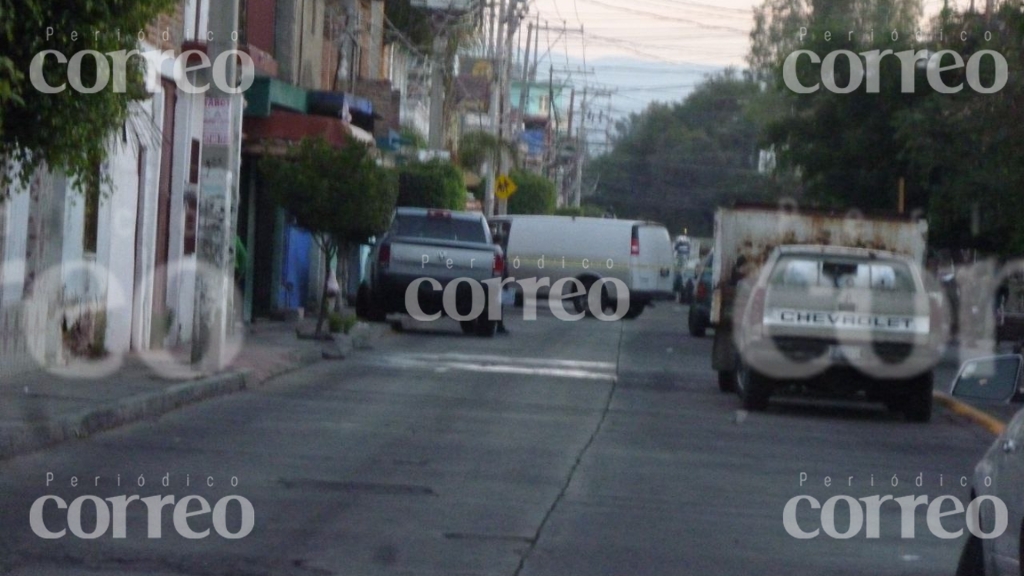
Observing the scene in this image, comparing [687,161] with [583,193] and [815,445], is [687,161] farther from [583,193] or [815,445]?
[815,445]

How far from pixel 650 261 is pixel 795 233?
1707 centimetres

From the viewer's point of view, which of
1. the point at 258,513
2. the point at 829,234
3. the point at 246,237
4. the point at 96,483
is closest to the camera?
the point at 258,513

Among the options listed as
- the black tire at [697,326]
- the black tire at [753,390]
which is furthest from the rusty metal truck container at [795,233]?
the black tire at [697,326]

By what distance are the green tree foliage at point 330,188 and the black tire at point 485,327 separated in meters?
4.35

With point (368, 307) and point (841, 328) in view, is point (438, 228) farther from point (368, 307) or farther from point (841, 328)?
point (841, 328)

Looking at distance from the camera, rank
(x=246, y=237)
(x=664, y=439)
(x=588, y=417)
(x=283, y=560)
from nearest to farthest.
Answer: (x=283, y=560) < (x=664, y=439) < (x=588, y=417) < (x=246, y=237)

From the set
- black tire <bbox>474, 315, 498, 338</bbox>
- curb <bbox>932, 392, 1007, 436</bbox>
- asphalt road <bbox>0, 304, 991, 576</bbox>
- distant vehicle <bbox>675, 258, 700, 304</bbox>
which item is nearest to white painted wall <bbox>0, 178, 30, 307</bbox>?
asphalt road <bbox>0, 304, 991, 576</bbox>

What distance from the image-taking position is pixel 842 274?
51.8 ft

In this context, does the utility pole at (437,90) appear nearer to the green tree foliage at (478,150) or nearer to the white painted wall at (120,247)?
the green tree foliage at (478,150)

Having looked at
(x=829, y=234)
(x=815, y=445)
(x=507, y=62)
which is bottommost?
(x=815, y=445)

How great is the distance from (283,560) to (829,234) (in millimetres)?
14537

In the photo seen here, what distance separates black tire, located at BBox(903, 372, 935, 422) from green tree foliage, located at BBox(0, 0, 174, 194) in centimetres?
889

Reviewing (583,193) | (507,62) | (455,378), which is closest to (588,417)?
(455,378)

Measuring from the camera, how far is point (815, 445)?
13.7 m
